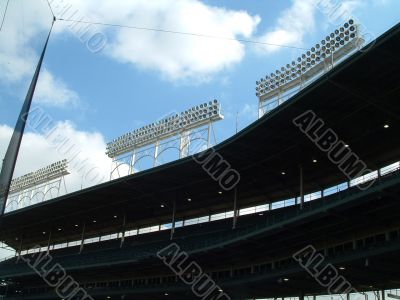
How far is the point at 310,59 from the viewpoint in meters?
34.3

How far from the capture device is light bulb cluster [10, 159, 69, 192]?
200ft

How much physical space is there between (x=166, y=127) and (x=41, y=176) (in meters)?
25.1

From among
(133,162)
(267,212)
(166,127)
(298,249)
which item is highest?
(166,127)

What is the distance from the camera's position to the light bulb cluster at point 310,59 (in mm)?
31828

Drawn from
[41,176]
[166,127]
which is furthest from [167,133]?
[41,176]

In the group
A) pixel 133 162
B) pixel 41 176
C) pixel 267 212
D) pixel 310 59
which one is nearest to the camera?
pixel 310 59

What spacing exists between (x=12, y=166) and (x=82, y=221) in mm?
45978

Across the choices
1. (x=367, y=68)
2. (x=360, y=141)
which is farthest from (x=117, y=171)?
(x=367, y=68)

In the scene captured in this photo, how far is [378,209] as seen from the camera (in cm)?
2777

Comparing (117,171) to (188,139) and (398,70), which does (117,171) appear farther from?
(398,70)

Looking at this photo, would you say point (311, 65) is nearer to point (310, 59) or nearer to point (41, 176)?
point (310, 59)

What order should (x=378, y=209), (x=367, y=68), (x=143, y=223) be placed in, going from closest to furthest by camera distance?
1. (x=367, y=68)
2. (x=378, y=209)
3. (x=143, y=223)

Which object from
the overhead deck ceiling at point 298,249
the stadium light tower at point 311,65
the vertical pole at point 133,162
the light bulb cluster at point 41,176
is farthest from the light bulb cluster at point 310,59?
the light bulb cluster at point 41,176

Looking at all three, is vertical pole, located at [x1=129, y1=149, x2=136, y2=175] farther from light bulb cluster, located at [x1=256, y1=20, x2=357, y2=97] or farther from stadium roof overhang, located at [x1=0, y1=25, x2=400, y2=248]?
light bulb cluster, located at [x1=256, y1=20, x2=357, y2=97]
